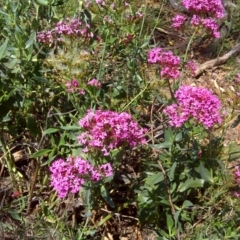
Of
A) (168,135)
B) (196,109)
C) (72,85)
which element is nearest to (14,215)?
(72,85)

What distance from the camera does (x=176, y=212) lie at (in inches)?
99.7

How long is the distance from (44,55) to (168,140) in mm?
786

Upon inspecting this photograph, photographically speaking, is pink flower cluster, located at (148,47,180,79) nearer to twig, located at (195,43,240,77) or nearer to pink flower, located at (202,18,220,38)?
pink flower, located at (202,18,220,38)

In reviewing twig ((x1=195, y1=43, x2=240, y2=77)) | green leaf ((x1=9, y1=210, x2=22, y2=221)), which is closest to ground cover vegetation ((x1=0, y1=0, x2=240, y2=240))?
green leaf ((x1=9, y1=210, x2=22, y2=221))

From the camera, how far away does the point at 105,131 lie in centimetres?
211

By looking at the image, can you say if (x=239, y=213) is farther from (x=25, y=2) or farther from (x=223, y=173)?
(x=25, y=2)

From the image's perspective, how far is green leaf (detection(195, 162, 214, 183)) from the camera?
8.13 feet

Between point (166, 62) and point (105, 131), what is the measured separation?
22.4 inches

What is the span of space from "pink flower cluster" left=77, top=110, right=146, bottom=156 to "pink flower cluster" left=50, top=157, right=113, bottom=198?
73 millimetres

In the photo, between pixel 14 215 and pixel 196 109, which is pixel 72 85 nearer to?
pixel 196 109

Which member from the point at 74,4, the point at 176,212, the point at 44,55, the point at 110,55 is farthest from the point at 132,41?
the point at 74,4

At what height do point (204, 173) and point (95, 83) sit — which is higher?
point (95, 83)

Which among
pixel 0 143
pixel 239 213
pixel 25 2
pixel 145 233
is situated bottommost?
pixel 145 233

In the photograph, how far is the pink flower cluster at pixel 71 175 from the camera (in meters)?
2.12
